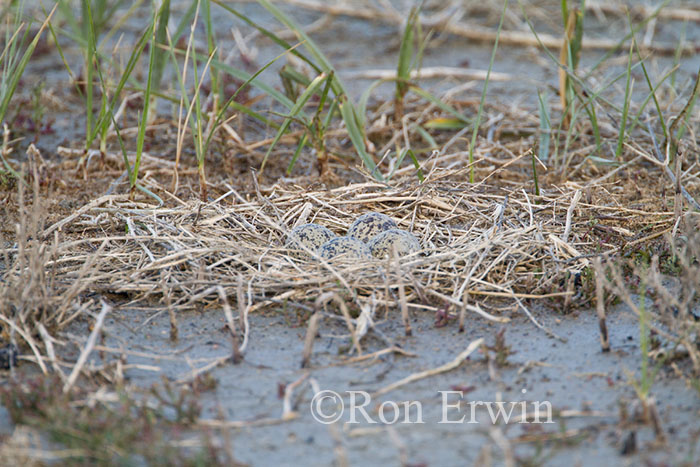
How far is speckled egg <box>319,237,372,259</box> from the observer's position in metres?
3.42

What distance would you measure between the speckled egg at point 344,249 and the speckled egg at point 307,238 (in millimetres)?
87

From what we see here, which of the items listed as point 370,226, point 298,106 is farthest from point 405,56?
point 370,226

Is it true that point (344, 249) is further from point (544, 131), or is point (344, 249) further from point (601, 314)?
point (544, 131)

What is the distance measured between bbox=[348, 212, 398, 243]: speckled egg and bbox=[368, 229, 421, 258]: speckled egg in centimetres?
12

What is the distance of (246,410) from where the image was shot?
2607 millimetres

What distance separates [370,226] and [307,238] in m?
0.32

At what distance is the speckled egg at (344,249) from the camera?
3416mm

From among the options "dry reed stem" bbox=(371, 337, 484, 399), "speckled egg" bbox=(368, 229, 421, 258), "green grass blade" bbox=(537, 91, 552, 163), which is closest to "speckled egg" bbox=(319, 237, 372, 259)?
"speckled egg" bbox=(368, 229, 421, 258)

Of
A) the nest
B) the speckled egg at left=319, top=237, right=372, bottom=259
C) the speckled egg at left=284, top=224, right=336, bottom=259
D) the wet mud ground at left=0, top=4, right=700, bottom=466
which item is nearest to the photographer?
the wet mud ground at left=0, top=4, right=700, bottom=466

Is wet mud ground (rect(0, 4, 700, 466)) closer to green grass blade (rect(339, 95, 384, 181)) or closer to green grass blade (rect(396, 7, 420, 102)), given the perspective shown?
green grass blade (rect(339, 95, 384, 181))

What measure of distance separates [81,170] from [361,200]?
200 centimetres

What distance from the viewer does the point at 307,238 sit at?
11.7 ft

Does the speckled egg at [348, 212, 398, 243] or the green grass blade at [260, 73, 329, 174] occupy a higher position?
the green grass blade at [260, 73, 329, 174]

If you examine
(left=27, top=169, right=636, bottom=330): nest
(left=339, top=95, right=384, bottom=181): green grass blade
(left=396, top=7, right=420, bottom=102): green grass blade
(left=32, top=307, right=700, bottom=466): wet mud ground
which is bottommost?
(left=32, top=307, right=700, bottom=466): wet mud ground
